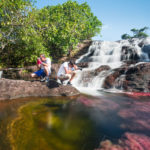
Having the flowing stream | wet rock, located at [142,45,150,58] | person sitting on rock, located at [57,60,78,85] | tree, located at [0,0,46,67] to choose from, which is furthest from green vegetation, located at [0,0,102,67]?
wet rock, located at [142,45,150,58]

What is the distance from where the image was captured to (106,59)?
17.9m

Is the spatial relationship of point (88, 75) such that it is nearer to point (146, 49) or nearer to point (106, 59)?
point (106, 59)

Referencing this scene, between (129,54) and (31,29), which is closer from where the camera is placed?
(31,29)

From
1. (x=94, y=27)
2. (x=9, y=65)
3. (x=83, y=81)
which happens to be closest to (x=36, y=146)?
(x=83, y=81)

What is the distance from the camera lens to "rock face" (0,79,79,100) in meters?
5.23

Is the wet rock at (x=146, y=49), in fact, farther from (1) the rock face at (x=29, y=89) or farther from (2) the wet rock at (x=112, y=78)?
(1) the rock face at (x=29, y=89)

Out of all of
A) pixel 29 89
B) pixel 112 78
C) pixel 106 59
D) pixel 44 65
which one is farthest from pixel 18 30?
pixel 106 59

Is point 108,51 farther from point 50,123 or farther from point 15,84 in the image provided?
point 50,123

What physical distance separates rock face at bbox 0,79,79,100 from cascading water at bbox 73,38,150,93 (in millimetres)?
2443

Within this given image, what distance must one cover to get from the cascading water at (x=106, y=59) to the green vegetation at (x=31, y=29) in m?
4.81

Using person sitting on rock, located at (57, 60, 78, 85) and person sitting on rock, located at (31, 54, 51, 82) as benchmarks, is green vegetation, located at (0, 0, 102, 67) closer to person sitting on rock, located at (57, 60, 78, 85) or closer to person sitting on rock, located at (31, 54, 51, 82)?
person sitting on rock, located at (31, 54, 51, 82)

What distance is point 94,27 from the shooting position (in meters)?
26.0

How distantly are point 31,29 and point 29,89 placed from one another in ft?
21.4

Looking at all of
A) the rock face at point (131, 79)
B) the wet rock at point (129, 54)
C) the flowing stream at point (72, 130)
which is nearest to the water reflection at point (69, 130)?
the flowing stream at point (72, 130)
